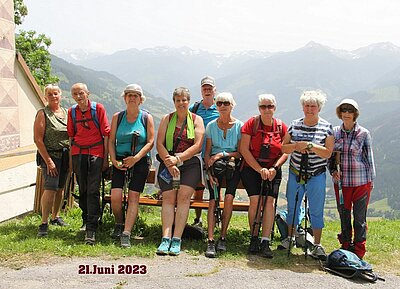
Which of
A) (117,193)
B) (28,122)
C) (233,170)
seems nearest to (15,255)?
(117,193)

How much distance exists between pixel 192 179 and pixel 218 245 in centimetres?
100

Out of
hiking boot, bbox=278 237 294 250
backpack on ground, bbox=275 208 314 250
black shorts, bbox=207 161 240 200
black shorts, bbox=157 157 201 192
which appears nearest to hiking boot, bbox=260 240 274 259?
hiking boot, bbox=278 237 294 250

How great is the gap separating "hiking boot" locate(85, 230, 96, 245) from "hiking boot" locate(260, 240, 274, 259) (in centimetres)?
235

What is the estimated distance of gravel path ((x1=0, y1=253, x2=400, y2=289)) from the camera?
4.78 m

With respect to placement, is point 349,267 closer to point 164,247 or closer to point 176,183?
point 164,247

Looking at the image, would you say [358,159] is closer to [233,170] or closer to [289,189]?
[289,189]

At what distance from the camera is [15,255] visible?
18.5 feet

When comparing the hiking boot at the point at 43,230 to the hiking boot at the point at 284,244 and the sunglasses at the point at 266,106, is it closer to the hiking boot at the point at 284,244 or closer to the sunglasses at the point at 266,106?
the hiking boot at the point at 284,244

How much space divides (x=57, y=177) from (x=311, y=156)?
3.79 meters

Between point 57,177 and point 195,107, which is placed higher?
point 195,107

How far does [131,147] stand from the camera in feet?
20.9

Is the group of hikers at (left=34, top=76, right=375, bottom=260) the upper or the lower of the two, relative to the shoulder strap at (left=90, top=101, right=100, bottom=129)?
lower

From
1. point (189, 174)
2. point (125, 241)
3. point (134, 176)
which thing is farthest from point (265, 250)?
point (134, 176)

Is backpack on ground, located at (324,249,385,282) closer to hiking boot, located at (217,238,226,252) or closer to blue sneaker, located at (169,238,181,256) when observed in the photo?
hiking boot, located at (217,238,226,252)
